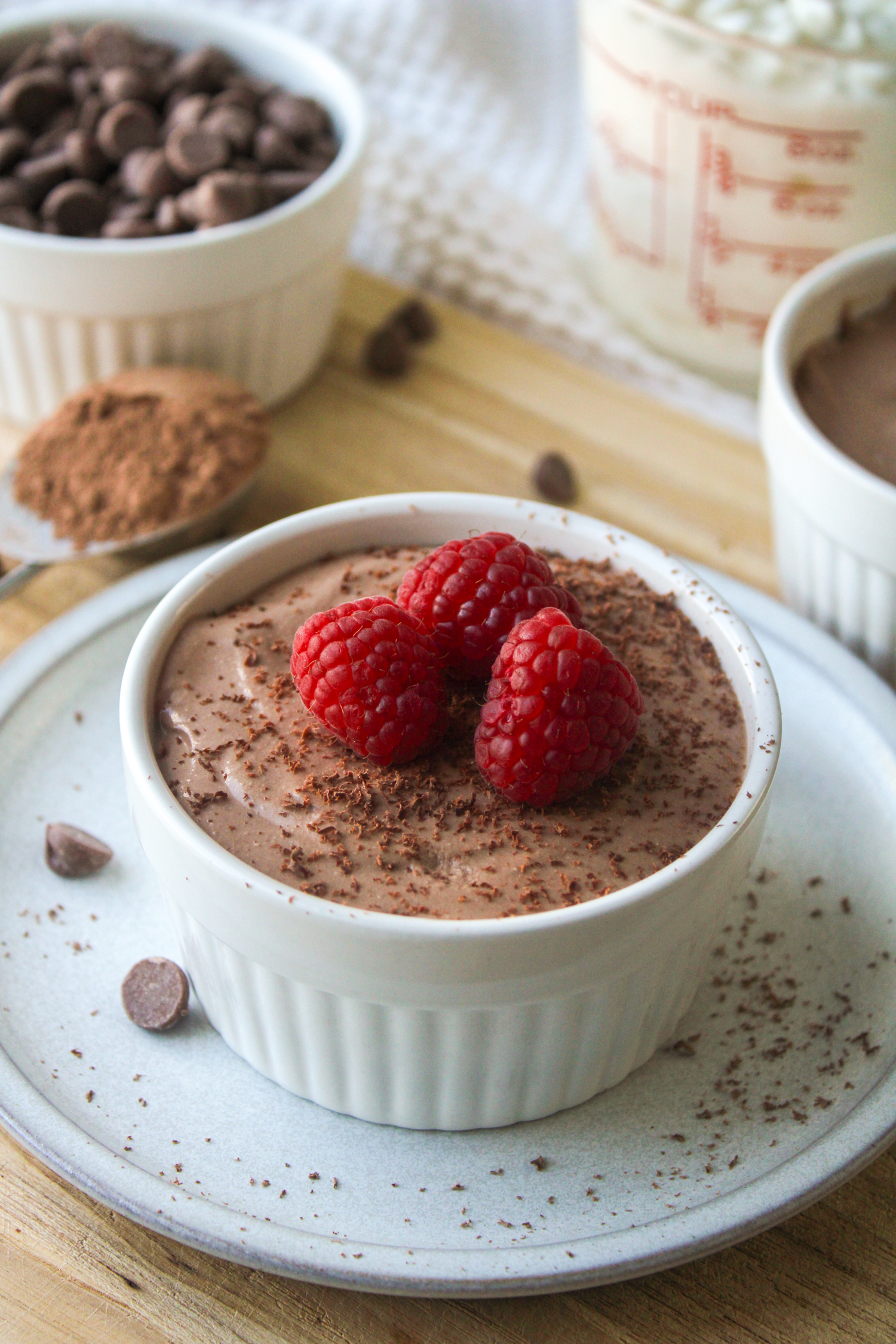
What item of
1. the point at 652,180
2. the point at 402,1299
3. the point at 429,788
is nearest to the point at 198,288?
the point at 652,180

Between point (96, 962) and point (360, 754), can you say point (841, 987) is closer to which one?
point (360, 754)

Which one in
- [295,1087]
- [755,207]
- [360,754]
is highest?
[755,207]

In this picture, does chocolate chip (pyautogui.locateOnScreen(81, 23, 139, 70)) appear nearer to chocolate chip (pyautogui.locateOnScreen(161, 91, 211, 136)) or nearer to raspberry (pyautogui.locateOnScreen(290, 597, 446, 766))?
chocolate chip (pyautogui.locateOnScreen(161, 91, 211, 136))

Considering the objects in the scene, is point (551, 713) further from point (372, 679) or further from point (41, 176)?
point (41, 176)

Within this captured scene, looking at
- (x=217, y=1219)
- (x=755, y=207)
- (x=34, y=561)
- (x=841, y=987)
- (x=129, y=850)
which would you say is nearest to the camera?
(x=217, y=1219)

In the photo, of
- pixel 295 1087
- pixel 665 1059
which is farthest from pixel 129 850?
pixel 665 1059

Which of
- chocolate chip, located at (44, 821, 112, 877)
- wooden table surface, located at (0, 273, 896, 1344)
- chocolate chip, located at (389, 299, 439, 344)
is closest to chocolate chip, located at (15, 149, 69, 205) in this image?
chocolate chip, located at (389, 299, 439, 344)
